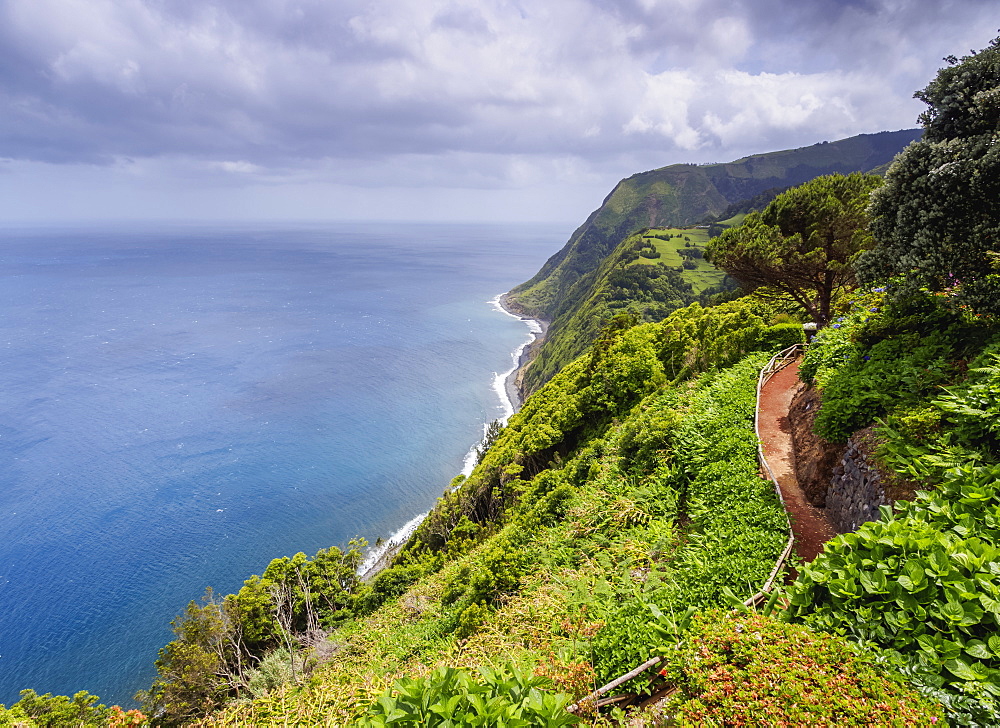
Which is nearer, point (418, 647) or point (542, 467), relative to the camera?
point (418, 647)

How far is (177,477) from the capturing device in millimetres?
72625

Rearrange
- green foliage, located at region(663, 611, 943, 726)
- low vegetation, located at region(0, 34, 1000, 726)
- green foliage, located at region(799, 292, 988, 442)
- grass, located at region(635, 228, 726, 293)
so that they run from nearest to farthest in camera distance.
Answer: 1. green foliage, located at region(663, 611, 943, 726)
2. low vegetation, located at region(0, 34, 1000, 726)
3. green foliage, located at region(799, 292, 988, 442)
4. grass, located at region(635, 228, 726, 293)

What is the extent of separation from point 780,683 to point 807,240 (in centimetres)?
2681

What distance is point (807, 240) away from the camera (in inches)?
999

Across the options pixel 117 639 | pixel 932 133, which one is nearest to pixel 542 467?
pixel 932 133

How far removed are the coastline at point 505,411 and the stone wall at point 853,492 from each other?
34465mm

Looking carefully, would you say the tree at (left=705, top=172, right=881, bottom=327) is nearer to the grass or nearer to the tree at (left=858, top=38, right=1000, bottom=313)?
the tree at (left=858, top=38, right=1000, bottom=313)

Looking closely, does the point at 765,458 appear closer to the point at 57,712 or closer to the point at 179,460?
the point at 57,712

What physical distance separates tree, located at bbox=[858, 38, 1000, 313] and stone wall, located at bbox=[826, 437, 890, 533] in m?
4.55

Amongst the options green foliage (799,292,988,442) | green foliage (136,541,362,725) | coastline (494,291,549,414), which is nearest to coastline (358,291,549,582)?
coastline (494,291,549,414)

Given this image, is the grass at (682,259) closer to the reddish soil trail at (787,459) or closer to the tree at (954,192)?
the reddish soil trail at (787,459)

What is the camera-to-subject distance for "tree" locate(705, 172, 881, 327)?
24.3 m

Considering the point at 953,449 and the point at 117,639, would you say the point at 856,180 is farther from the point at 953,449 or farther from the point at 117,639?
the point at 117,639

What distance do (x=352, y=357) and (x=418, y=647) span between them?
11916cm
